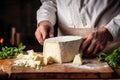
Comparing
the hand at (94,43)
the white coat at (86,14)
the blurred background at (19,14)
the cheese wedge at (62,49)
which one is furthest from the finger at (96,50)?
the blurred background at (19,14)

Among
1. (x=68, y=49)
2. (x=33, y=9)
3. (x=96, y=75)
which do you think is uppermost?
(x=33, y=9)

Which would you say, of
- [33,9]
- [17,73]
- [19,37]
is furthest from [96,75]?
[33,9]

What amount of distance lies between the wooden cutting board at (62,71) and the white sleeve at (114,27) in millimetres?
369

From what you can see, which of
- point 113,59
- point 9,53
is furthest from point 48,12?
Answer: point 113,59

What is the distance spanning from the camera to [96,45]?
2441 millimetres

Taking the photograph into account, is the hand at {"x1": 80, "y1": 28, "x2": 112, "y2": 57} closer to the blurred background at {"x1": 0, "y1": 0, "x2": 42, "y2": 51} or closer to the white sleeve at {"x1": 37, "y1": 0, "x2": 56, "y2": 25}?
the white sleeve at {"x1": 37, "y1": 0, "x2": 56, "y2": 25}

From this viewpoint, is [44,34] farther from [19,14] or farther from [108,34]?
[19,14]

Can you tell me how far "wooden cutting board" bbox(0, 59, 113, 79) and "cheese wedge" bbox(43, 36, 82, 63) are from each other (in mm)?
113

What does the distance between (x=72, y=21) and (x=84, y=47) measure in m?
0.42

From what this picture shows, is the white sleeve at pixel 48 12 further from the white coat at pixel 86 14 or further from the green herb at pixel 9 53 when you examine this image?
the green herb at pixel 9 53

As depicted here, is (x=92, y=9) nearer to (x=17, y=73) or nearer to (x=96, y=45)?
(x=96, y=45)

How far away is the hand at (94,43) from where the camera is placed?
2.42 metres

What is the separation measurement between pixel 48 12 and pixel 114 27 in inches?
20.9

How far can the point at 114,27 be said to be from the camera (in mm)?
2594
